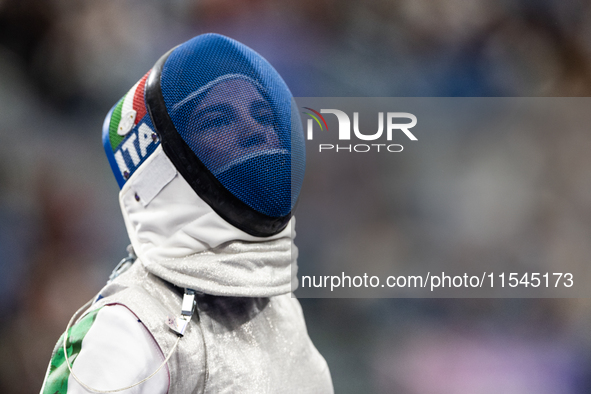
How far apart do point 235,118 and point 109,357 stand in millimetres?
441

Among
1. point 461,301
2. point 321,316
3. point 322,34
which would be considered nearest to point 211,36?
point 321,316

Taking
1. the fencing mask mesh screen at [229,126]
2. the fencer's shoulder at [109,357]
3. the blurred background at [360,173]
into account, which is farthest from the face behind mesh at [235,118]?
the fencer's shoulder at [109,357]

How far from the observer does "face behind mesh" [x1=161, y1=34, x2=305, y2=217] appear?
2.74 feet

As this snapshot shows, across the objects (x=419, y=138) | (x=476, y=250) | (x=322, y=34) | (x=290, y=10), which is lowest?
(x=476, y=250)

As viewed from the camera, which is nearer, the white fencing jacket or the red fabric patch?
the white fencing jacket

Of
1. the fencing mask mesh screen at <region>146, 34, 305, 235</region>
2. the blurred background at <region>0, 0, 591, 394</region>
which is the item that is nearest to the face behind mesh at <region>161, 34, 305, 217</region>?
the fencing mask mesh screen at <region>146, 34, 305, 235</region>

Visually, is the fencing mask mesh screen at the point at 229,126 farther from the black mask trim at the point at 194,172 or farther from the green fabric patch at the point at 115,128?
the green fabric patch at the point at 115,128

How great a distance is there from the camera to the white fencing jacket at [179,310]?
76 cm

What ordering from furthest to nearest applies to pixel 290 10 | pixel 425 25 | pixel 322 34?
pixel 290 10 < pixel 322 34 < pixel 425 25

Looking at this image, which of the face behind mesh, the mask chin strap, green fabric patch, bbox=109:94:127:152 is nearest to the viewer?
the mask chin strap

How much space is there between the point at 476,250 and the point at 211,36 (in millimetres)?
684

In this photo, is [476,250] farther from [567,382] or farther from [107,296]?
[107,296]

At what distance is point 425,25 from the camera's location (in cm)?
144

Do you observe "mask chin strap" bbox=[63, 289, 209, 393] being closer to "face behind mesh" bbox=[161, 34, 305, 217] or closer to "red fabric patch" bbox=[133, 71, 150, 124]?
"face behind mesh" bbox=[161, 34, 305, 217]
